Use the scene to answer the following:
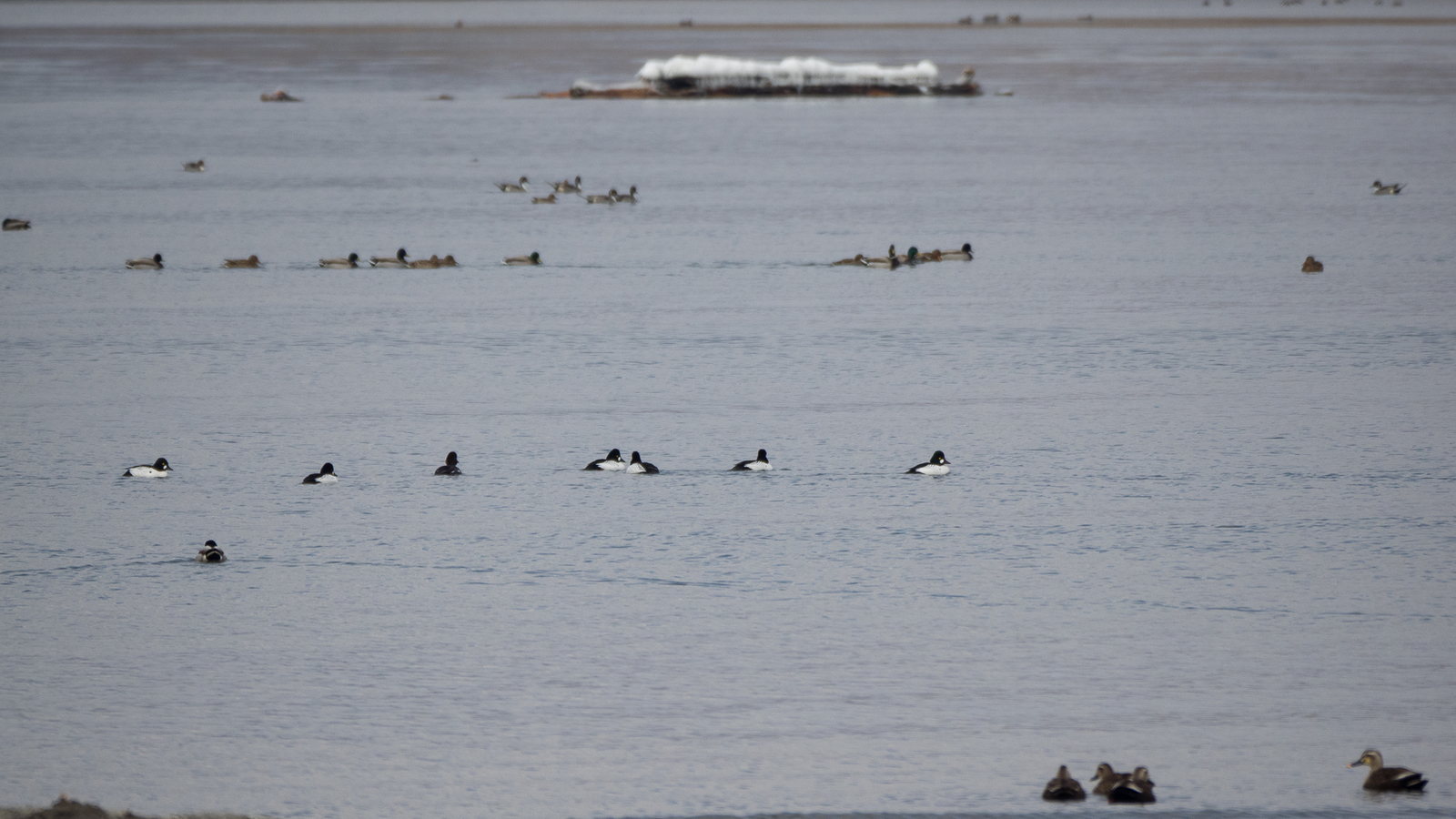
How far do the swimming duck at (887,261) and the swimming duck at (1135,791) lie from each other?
3037 centimetres

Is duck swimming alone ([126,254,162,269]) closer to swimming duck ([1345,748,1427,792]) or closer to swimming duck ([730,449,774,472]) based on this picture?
swimming duck ([730,449,774,472])

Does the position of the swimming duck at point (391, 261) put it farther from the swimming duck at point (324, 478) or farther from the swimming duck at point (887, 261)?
the swimming duck at point (324, 478)

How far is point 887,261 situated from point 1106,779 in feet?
101

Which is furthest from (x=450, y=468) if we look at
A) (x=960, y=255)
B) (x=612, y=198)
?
(x=612, y=198)

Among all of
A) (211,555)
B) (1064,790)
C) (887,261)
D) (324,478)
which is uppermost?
(887,261)

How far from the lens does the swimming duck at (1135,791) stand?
14.2 meters

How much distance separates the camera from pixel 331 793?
1480cm

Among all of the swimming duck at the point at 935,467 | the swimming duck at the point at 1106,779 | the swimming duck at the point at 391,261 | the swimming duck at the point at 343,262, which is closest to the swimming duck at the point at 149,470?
the swimming duck at the point at 935,467

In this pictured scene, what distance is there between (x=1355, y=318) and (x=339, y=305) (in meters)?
22.4

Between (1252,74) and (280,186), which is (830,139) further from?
(1252,74)

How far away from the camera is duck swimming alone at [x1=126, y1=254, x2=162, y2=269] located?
Answer: 146 ft

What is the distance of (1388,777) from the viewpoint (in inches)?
567

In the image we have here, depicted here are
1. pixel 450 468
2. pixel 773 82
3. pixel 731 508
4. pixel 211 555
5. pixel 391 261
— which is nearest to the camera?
pixel 211 555

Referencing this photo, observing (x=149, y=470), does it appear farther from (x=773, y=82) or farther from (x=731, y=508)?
(x=773, y=82)
